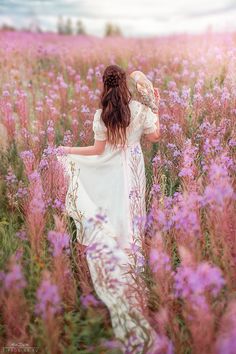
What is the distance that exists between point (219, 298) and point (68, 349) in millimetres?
732

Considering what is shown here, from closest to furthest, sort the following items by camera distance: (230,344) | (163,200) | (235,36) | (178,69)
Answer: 1. (230,344)
2. (163,200)
3. (178,69)
4. (235,36)

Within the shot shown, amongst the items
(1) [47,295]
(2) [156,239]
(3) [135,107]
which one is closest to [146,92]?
(3) [135,107]

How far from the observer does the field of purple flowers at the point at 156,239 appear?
181cm

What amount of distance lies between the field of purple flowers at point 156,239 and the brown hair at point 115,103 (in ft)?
1.22

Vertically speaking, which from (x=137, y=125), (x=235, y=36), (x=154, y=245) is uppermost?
(x=235, y=36)

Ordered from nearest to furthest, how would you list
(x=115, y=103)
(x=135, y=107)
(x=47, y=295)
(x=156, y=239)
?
1. (x=47, y=295)
2. (x=156, y=239)
3. (x=115, y=103)
4. (x=135, y=107)

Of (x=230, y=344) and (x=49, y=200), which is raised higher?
(x=49, y=200)

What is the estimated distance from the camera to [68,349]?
6.83ft

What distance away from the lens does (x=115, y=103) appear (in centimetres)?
318

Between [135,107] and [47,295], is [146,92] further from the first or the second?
[47,295]

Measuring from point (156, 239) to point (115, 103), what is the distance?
1.45m

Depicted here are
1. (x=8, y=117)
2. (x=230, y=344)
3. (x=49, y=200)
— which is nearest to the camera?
(x=230, y=344)

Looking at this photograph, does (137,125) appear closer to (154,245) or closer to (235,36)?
(154,245)

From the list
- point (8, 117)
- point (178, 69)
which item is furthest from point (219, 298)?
point (178, 69)
